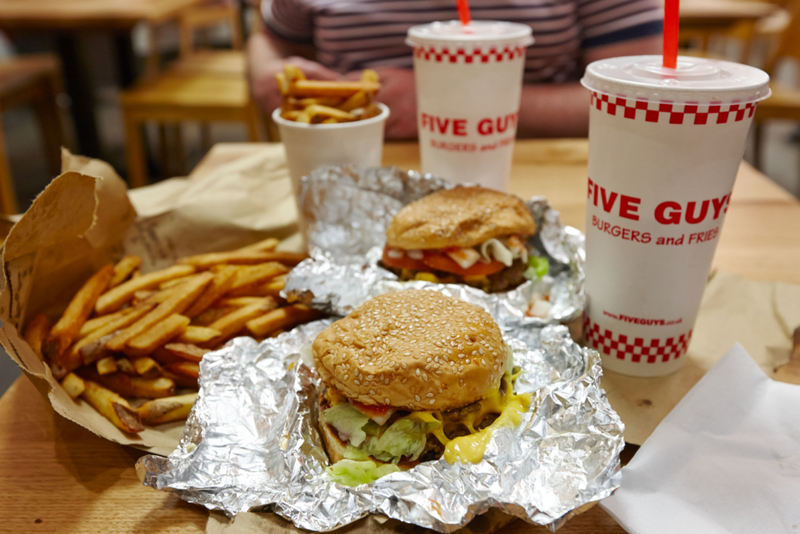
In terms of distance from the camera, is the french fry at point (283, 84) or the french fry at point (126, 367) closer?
the french fry at point (126, 367)

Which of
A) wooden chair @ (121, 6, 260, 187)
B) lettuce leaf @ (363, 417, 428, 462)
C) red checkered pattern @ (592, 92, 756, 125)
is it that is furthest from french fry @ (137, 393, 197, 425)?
wooden chair @ (121, 6, 260, 187)

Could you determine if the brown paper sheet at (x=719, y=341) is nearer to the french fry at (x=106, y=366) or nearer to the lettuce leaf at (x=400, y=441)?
the lettuce leaf at (x=400, y=441)

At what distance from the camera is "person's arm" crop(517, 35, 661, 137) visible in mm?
3928

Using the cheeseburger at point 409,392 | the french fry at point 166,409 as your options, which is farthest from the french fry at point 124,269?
the cheeseburger at point 409,392

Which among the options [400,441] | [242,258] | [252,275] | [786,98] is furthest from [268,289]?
[786,98]

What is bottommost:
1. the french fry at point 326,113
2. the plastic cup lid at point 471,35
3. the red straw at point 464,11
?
the french fry at point 326,113

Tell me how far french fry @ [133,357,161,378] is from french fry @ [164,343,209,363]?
2.4 inches

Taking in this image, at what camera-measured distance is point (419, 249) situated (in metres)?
2.02

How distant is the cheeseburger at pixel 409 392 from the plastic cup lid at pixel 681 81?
2.12 feet

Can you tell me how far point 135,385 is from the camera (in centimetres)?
169

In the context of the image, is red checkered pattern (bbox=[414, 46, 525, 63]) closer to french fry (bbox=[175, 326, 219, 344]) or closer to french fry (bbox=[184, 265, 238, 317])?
french fry (bbox=[184, 265, 238, 317])

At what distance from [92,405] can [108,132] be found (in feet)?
25.6

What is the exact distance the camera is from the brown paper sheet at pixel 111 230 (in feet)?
5.12

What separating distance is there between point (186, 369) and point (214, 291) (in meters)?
0.32
